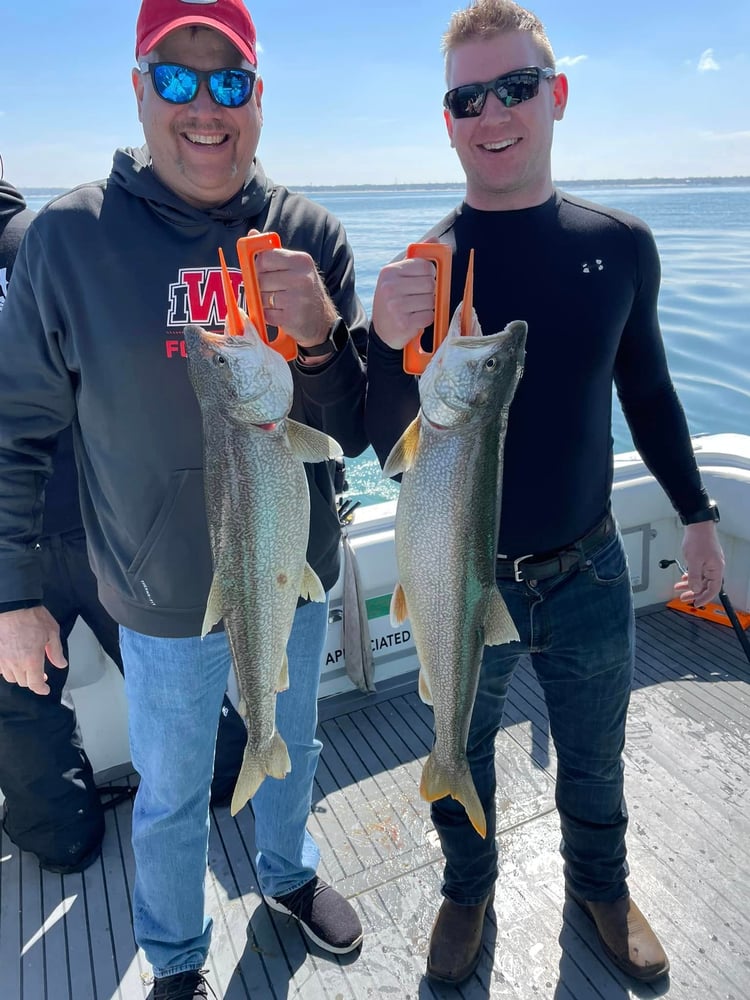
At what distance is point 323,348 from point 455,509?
59 cm

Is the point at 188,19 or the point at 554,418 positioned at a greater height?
the point at 188,19

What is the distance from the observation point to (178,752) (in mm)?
2441

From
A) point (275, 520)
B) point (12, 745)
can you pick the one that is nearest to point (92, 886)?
point (12, 745)

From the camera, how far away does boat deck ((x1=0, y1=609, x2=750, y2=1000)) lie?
9.34 ft

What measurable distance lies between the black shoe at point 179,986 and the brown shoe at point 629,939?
155 centimetres

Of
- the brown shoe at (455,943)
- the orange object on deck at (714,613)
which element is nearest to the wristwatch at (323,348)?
the brown shoe at (455,943)

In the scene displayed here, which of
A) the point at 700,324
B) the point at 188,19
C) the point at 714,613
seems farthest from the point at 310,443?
the point at 700,324

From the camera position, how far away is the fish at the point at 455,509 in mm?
1774

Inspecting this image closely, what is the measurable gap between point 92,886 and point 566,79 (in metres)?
3.98

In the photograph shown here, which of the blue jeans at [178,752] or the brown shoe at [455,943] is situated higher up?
the blue jeans at [178,752]

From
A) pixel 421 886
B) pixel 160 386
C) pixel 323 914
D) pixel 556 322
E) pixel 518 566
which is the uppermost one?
pixel 556 322

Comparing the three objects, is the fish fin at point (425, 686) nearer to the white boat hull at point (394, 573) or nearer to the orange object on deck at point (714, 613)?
the white boat hull at point (394, 573)

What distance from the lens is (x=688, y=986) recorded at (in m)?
2.75

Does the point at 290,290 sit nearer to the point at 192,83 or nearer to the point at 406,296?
the point at 406,296
